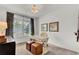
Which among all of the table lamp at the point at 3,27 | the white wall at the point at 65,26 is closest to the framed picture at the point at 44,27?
the white wall at the point at 65,26

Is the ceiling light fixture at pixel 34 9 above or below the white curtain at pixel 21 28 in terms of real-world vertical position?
above

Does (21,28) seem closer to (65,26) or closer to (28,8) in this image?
(28,8)

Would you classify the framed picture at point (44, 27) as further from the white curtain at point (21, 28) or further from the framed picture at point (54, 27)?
Answer: the white curtain at point (21, 28)

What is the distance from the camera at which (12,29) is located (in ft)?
4.44

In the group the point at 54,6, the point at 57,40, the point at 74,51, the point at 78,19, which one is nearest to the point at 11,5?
the point at 54,6

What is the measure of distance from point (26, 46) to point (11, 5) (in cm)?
66

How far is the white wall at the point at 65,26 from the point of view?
1.32 m

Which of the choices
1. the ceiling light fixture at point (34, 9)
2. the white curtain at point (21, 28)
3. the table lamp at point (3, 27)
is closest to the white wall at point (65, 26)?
the ceiling light fixture at point (34, 9)

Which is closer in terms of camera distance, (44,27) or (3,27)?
(3,27)

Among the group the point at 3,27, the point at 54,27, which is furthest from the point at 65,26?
the point at 3,27

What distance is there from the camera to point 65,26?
4.49 feet

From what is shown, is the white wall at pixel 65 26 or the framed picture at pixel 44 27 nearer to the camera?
the white wall at pixel 65 26

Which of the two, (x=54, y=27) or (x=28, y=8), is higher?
(x=28, y=8)
